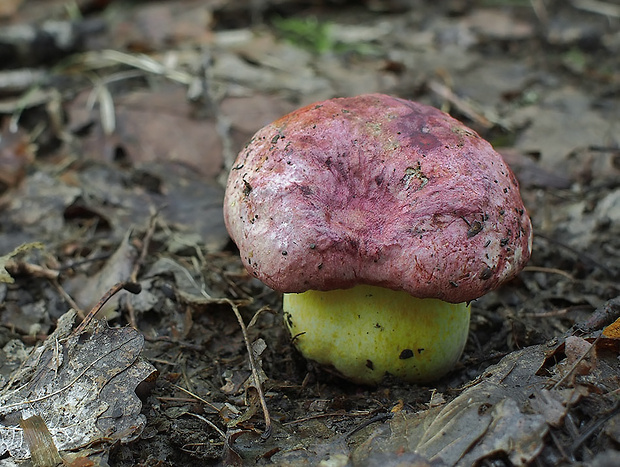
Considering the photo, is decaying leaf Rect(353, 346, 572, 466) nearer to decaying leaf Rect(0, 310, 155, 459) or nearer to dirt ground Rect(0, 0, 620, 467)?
dirt ground Rect(0, 0, 620, 467)

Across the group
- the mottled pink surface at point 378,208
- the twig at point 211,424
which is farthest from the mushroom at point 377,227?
the twig at point 211,424

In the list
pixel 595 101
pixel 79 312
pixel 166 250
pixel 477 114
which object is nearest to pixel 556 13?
pixel 595 101

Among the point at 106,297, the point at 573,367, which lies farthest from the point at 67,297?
the point at 573,367

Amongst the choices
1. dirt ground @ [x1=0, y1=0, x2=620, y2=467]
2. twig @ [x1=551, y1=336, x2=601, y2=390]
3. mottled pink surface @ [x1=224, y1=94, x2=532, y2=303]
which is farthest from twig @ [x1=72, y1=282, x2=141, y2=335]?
twig @ [x1=551, y1=336, x2=601, y2=390]

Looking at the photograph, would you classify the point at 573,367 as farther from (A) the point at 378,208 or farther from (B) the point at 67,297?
(B) the point at 67,297

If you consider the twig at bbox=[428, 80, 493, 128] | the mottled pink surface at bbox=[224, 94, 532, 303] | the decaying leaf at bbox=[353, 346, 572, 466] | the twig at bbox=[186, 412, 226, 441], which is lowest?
the twig at bbox=[186, 412, 226, 441]

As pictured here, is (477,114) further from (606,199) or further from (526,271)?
(526,271)
